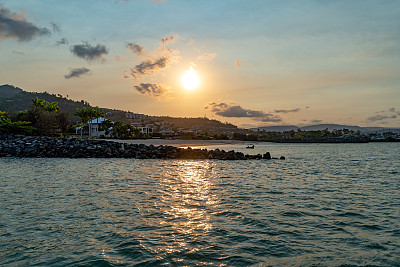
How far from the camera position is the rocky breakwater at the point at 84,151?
4244cm

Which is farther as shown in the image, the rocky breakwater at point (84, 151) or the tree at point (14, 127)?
the tree at point (14, 127)

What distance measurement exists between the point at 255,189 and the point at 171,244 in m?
10.8

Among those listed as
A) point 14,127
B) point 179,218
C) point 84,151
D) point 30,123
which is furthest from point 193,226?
point 30,123

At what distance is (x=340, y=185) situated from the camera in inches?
811

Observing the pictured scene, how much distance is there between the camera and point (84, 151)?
4403 cm

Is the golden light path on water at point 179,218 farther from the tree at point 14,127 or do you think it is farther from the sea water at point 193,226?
the tree at point 14,127

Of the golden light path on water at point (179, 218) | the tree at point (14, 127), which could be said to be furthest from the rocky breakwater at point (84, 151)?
the golden light path on water at point (179, 218)

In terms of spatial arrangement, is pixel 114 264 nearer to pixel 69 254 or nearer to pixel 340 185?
pixel 69 254

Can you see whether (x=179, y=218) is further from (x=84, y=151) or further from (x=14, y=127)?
(x=14, y=127)

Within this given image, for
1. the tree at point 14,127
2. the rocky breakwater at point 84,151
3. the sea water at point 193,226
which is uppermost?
the tree at point 14,127

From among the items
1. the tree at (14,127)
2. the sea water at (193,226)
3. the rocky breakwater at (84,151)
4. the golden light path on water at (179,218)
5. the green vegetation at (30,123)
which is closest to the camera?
the sea water at (193,226)

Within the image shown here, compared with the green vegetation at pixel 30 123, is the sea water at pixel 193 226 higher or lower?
lower

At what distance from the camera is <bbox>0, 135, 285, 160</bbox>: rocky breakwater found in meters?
42.4

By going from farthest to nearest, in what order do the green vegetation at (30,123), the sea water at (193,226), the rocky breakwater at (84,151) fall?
the green vegetation at (30,123) → the rocky breakwater at (84,151) → the sea water at (193,226)
